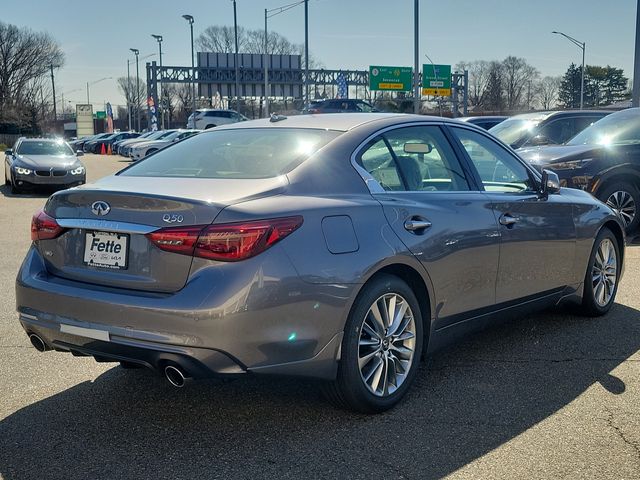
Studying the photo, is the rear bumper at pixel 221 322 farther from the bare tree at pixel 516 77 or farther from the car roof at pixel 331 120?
the bare tree at pixel 516 77

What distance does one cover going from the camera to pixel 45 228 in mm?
3801

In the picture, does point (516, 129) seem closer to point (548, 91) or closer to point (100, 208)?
point (100, 208)

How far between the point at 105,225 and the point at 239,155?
38.2 inches

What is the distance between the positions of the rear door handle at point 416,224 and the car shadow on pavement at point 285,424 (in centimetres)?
97

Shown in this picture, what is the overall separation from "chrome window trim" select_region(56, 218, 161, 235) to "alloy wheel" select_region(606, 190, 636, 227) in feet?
26.6

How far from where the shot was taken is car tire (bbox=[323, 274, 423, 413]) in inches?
143

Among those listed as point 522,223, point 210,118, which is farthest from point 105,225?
point 210,118

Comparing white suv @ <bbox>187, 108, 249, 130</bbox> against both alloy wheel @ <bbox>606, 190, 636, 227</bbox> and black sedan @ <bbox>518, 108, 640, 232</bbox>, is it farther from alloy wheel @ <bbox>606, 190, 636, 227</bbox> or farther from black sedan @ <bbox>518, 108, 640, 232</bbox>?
alloy wheel @ <bbox>606, 190, 636, 227</bbox>

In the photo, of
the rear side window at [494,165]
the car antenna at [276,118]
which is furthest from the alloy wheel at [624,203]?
the car antenna at [276,118]

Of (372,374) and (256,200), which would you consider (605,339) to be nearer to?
(372,374)

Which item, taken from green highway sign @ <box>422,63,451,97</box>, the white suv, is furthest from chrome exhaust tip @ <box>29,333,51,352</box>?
green highway sign @ <box>422,63,451,97</box>

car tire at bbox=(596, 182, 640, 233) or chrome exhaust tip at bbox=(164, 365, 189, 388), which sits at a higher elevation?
car tire at bbox=(596, 182, 640, 233)

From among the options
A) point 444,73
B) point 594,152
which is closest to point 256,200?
point 594,152

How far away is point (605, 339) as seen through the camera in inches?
206
